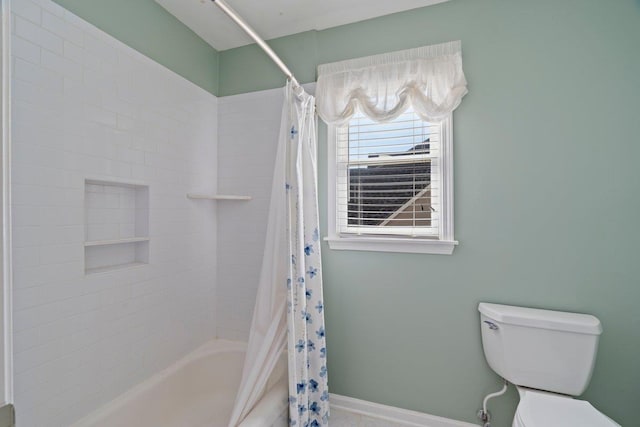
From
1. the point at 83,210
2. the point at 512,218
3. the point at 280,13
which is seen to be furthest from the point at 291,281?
the point at 280,13

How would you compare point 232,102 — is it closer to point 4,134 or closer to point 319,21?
point 319,21

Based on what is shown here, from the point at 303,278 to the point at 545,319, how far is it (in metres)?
1.16

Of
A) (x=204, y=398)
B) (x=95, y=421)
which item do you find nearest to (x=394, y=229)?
(x=204, y=398)

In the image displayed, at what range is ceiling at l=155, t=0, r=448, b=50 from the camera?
1.71 m

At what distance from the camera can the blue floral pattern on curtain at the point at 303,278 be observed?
1.40 m

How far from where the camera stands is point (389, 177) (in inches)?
71.6

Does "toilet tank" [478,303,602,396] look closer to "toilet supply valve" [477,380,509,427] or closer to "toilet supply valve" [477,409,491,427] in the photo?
"toilet supply valve" [477,380,509,427]

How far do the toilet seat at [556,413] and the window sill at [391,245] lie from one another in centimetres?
74

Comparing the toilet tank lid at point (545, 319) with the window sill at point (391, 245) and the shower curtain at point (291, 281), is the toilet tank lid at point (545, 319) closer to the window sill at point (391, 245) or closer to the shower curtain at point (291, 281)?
the window sill at point (391, 245)

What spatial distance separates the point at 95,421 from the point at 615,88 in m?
2.87

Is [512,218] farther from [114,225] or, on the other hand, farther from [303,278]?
[114,225]

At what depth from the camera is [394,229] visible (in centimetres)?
179

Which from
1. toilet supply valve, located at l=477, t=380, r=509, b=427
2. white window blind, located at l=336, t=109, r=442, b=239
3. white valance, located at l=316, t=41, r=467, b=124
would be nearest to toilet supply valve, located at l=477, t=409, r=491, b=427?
toilet supply valve, located at l=477, t=380, r=509, b=427

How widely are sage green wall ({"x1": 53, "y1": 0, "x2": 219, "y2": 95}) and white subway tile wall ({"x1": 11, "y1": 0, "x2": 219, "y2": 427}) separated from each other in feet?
0.21
